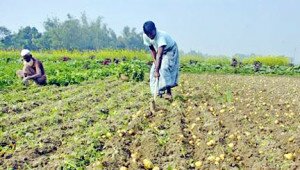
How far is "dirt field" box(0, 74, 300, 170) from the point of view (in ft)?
14.9

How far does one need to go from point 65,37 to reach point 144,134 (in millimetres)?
63049

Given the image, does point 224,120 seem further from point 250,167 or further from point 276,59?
point 276,59

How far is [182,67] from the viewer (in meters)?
24.6

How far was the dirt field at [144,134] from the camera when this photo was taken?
4.53 metres

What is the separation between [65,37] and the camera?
6712 cm

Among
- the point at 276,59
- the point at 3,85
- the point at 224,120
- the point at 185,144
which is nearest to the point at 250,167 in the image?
the point at 185,144

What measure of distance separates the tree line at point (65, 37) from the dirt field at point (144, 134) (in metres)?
57.2

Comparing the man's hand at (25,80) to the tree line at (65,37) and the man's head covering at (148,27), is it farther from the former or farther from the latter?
the tree line at (65,37)

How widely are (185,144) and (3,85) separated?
754 cm

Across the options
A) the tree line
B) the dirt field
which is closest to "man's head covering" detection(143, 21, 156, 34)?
the dirt field

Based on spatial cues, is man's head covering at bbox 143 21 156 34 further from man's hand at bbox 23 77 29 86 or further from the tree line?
the tree line

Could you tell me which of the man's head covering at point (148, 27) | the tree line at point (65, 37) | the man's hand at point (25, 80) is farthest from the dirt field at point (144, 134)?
the tree line at point (65, 37)

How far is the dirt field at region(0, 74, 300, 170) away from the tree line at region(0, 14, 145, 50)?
5717 centimetres

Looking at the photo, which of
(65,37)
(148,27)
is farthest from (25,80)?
(65,37)
